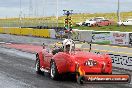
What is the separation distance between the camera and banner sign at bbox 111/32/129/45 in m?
36.9

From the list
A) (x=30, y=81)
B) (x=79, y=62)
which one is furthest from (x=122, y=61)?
(x=79, y=62)

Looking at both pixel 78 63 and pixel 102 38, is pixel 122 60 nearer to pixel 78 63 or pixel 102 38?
pixel 78 63

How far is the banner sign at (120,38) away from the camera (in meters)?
36.9

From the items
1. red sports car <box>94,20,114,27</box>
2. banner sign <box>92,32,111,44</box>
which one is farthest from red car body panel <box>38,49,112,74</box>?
red sports car <box>94,20,114,27</box>

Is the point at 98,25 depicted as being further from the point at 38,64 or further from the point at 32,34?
the point at 38,64

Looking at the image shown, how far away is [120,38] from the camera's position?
38094 millimetres

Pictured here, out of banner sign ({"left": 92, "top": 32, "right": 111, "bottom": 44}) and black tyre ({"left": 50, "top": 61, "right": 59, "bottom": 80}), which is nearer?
black tyre ({"left": 50, "top": 61, "right": 59, "bottom": 80})

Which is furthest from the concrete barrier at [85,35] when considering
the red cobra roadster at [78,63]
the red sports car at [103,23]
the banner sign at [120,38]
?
the red cobra roadster at [78,63]

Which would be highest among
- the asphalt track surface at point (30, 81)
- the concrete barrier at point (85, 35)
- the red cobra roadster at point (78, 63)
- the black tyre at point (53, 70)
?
the red cobra roadster at point (78, 63)

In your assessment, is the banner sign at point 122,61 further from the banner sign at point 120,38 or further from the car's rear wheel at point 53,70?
the banner sign at point 120,38

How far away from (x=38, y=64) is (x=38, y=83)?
2.88 metres

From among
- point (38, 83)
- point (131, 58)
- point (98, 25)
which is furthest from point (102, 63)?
point (98, 25)

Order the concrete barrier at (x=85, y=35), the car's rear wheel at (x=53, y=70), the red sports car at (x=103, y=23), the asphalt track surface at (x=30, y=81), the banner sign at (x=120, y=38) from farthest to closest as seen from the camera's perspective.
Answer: the red sports car at (x=103, y=23), the concrete barrier at (x=85, y=35), the banner sign at (x=120, y=38), the car's rear wheel at (x=53, y=70), the asphalt track surface at (x=30, y=81)

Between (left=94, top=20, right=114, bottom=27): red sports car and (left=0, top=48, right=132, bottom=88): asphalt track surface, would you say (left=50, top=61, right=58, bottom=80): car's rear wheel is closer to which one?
(left=0, top=48, right=132, bottom=88): asphalt track surface
